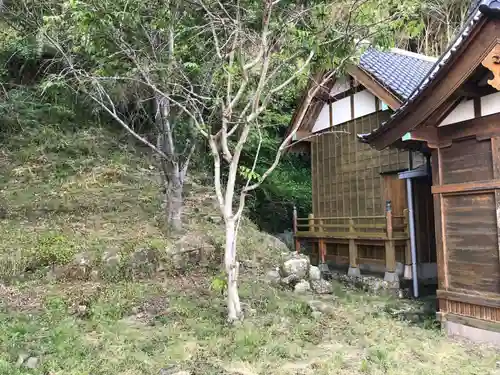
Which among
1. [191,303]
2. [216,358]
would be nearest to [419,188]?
[191,303]

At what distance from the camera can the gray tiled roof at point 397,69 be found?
445 inches

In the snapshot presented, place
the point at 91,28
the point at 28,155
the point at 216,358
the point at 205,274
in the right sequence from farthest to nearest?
the point at 28,155 → the point at 205,274 → the point at 91,28 → the point at 216,358

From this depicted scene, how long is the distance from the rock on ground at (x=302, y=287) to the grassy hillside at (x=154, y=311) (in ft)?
1.31

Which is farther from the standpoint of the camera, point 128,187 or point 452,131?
point 128,187

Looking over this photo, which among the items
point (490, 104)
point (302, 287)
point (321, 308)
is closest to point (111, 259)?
point (302, 287)

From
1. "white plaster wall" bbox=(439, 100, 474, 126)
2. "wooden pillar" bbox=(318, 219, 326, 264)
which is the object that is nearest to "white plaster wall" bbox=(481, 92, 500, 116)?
"white plaster wall" bbox=(439, 100, 474, 126)

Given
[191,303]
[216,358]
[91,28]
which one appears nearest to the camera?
[216,358]

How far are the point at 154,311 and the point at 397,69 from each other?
974cm

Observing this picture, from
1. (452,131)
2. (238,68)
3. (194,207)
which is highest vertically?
(238,68)

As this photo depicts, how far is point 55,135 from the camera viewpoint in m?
16.2

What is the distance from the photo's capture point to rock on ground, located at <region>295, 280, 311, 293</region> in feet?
32.2

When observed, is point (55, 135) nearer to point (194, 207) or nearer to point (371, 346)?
point (194, 207)

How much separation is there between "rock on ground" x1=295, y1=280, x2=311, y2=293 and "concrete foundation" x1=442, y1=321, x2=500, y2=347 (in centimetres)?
320

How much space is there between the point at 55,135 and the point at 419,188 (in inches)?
491
